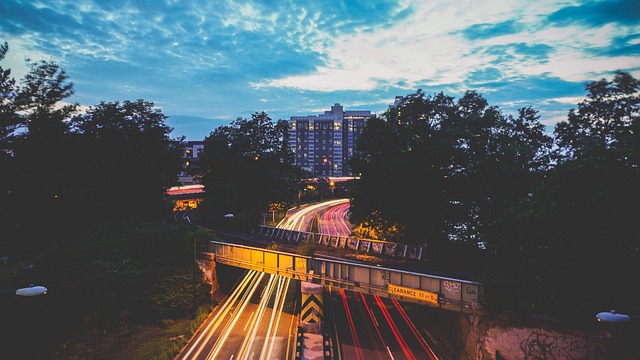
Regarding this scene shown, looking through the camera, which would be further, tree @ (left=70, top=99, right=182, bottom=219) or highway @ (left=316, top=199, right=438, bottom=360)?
tree @ (left=70, top=99, right=182, bottom=219)

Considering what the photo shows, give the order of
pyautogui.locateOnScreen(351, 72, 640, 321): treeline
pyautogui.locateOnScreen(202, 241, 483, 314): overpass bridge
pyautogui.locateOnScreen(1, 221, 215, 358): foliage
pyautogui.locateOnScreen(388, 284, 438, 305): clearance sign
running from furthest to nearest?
1. pyautogui.locateOnScreen(1, 221, 215, 358): foliage
2. pyautogui.locateOnScreen(388, 284, 438, 305): clearance sign
3. pyautogui.locateOnScreen(202, 241, 483, 314): overpass bridge
4. pyautogui.locateOnScreen(351, 72, 640, 321): treeline

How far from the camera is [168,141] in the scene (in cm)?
5125

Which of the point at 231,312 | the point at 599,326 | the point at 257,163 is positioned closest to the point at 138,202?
the point at 257,163

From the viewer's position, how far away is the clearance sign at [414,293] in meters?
20.8

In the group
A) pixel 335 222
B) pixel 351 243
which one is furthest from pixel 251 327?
pixel 335 222

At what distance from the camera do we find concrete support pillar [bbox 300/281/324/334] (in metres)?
25.7

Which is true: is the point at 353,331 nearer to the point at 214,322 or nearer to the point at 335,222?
the point at 214,322

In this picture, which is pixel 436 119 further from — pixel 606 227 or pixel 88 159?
pixel 88 159

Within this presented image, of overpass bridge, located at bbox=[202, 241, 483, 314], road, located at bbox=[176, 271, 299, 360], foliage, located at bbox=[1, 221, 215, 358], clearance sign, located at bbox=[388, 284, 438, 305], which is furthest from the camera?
foliage, located at bbox=[1, 221, 215, 358]

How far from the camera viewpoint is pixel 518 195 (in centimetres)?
3031

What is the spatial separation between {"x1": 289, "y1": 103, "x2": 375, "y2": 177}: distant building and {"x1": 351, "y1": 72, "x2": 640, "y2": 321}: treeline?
145970mm

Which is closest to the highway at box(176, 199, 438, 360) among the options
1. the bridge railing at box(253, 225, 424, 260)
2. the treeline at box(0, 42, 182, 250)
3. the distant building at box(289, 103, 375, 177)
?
the bridge railing at box(253, 225, 424, 260)

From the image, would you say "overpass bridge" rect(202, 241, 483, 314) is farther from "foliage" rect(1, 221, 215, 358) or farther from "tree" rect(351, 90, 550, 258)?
"tree" rect(351, 90, 550, 258)

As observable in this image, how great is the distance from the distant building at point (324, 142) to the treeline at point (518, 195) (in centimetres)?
14597
